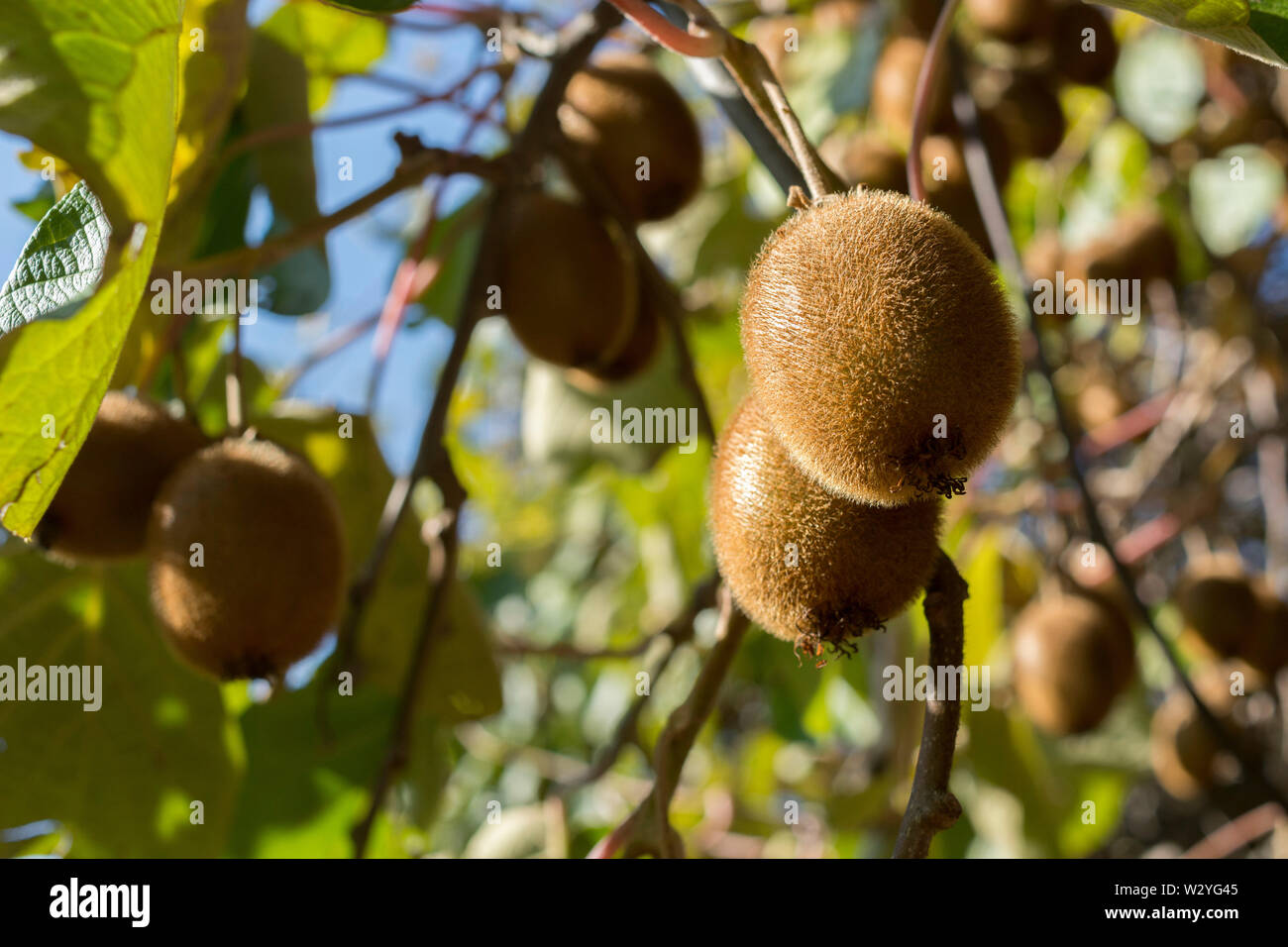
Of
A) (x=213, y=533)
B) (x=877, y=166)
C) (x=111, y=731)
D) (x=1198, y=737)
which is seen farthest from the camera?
(x=1198, y=737)

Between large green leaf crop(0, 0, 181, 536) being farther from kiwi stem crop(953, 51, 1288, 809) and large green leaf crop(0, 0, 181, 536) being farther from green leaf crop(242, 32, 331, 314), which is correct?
kiwi stem crop(953, 51, 1288, 809)

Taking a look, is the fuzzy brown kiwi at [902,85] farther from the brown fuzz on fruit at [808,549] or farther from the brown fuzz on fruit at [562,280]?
the brown fuzz on fruit at [808,549]

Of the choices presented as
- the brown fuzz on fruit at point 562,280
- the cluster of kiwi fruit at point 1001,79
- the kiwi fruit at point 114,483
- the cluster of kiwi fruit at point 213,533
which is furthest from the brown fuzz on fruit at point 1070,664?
the kiwi fruit at point 114,483

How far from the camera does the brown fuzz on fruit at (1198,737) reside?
1955 millimetres

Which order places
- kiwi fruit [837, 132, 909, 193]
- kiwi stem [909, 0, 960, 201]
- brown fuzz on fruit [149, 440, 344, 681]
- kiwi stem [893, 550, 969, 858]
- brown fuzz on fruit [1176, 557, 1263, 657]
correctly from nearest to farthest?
kiwi stem [893, 550, 969, 858], kiwi stem [909, 0, 960, 201], brown fuzz on fruit [149, 440, 344, 681], kiwi fruit [837, 132, 909, 193], brown fuzz on fruit [1176, 557, 1263, 657]

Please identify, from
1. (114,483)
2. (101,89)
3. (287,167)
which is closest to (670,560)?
(287,167)

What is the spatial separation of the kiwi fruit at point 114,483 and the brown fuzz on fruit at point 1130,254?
158 cm

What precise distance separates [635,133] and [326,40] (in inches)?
25.3

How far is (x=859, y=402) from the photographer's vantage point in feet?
2.31

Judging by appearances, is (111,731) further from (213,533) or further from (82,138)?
(82,138)

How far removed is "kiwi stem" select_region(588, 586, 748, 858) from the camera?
0.89m

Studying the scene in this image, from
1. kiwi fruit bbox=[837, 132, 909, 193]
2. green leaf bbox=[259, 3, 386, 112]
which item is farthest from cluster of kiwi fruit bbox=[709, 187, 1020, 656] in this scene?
green leaf bbox=[259, 3, 386, 112]

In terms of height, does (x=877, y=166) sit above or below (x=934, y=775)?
above
